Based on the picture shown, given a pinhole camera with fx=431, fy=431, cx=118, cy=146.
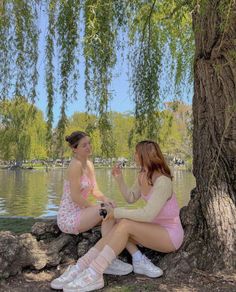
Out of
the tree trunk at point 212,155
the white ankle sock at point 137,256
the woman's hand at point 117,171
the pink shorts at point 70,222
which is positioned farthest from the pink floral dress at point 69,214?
the tree trunk at point 212,155

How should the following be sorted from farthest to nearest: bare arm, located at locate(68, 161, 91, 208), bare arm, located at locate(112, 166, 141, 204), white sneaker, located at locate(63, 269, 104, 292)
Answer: bare arm, located at locate(112, 166, 141, 204), bare arm, located at locate(68, 161, 91, 208), white sneaker, located at locate(63, 269, 104, 292)

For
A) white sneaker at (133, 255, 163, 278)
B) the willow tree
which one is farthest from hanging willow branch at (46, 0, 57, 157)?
white sneaker at (133, 255, 163, 278)

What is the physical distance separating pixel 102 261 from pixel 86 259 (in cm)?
17

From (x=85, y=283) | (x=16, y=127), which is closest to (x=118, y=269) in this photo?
(x=85, y=283)

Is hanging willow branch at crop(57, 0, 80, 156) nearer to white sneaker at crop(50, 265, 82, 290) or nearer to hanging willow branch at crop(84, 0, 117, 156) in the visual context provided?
hanging willow branch at crop(84, 0, 117, 156)

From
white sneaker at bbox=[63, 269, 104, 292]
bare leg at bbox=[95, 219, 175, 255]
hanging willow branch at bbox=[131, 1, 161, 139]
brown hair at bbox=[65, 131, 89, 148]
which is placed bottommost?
white sneaker at bbox=[63, 269, 104, 292]

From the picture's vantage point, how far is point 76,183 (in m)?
3.17

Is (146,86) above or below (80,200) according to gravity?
above

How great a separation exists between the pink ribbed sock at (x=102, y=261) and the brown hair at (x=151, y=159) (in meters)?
0.56

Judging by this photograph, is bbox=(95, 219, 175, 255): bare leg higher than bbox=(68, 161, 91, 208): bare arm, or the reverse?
bbox=(68, 161, 91, 208): bare arm

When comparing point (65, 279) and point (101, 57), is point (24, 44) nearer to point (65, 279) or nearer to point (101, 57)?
point (101, 57)

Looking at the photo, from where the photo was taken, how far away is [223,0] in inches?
98.0

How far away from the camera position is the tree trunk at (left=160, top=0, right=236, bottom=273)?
2945 mm

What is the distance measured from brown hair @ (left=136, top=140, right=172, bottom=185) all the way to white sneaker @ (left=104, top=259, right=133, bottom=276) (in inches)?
23.5
